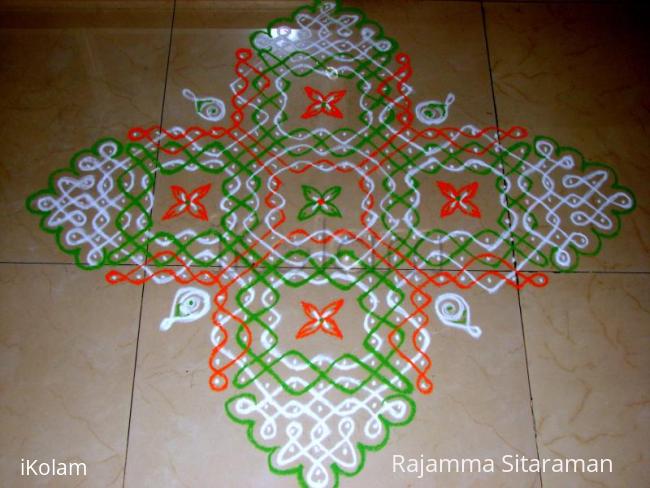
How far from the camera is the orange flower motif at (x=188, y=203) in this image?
140 centimetres

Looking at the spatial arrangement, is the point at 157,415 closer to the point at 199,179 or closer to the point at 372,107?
the point at 199,179

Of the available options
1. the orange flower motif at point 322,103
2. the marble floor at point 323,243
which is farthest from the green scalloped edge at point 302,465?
the orange flower motif at point 322,103

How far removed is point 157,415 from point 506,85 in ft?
4.07

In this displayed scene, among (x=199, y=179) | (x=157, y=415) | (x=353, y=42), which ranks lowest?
(x=157, y=415)

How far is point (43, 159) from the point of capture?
4.84 feet

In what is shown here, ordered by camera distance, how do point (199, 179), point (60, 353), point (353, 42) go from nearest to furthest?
point (60, 353) → point (199, 179) → point (353, 42)

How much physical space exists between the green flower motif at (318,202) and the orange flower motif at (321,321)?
0.76 feet

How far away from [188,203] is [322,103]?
460 millimetres

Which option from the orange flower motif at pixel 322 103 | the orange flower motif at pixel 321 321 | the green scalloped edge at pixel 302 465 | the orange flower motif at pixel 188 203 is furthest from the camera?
the orange flower motif at pixel 322 103

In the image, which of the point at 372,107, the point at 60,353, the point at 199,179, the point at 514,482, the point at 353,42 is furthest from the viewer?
the point at 353,42

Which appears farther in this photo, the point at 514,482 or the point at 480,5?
the point at 480,5

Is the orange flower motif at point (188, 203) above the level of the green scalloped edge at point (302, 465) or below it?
above

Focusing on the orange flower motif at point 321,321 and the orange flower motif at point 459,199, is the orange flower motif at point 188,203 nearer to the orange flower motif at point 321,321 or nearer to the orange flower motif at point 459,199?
the orange flower motif at point 321,321

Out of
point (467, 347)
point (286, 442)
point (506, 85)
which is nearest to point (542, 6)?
point (506, 85)
